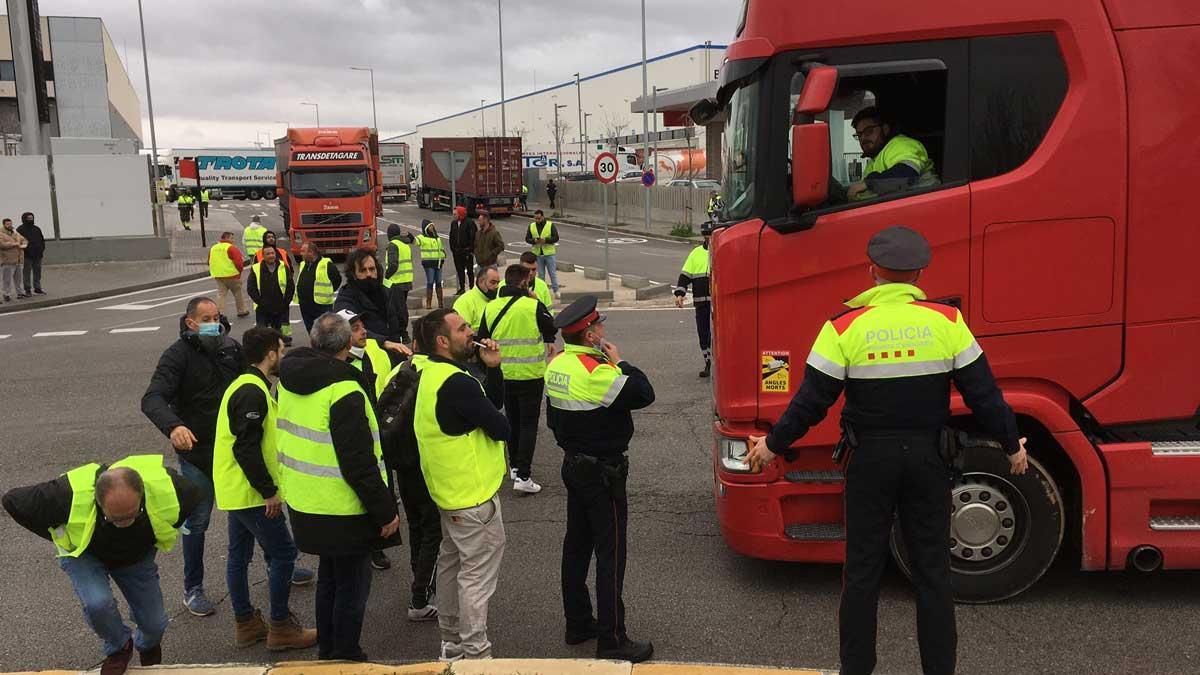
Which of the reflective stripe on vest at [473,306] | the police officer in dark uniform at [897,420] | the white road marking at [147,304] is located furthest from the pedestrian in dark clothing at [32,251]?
the police officer in dark uniform at [897,420]

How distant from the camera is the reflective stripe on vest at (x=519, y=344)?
23.7 ft

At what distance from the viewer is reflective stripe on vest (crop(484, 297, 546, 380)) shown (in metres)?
7.23

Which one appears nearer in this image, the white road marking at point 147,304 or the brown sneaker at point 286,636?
the brown sneaker at point 286,636

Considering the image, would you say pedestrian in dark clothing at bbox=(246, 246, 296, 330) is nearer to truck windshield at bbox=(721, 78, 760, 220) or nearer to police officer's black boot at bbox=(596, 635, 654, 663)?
truck windshield at bbox=(721, 78, 760, 220)

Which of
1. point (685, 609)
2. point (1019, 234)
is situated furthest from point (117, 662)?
point (1019, 234)

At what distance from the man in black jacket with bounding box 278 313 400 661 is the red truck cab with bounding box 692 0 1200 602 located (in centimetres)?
186

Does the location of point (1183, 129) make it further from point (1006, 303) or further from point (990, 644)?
point (990, 644)

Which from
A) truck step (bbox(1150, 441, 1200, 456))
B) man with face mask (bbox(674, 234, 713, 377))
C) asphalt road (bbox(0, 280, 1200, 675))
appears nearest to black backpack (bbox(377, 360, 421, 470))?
asphalt road (bbox(0, 280, 1200, 675))

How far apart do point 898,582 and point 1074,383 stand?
1.50m

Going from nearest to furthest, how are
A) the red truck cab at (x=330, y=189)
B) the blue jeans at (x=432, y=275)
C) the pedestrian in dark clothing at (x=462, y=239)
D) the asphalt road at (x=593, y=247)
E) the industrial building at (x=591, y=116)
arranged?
the blue jeans at (x=432, y=275), the pedestrian in dark clothing at (x=462, y=239), the asphalt road at (x=593, y=247), the red truck cab at (x=330, y=189), the industrial building at (x=591, y=116)

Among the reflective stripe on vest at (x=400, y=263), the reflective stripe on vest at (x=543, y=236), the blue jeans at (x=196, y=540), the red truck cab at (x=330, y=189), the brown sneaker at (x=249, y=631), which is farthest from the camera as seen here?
the red truck cab at (x=330, y=189)

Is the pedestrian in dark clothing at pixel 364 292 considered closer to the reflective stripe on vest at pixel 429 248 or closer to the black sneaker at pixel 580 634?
the black sneaker at pixel 580 634

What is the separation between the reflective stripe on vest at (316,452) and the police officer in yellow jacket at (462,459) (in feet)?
0.89

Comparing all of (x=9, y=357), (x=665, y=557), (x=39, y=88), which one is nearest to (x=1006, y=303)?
(x=665, y=557)
